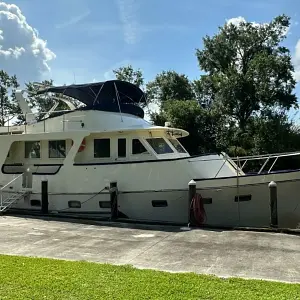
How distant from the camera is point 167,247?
748 cm

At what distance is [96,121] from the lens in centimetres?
1271

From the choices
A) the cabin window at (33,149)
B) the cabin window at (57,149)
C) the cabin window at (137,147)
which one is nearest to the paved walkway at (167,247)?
the cabin window at (137,147)

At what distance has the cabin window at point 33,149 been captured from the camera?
44.7 feet

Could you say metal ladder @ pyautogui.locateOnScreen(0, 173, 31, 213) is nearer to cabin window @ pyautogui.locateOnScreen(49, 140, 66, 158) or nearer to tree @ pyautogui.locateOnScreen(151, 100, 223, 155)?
cabin window @ pyautogui.locateOnScreen(49, 140, 66, 158)

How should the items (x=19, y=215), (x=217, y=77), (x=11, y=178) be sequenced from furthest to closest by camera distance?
(x=217, y=77)
(x=11, y=178)
(x=19, y=215)

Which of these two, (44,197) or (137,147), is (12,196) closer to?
(44,197)

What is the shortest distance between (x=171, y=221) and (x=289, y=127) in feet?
69.6

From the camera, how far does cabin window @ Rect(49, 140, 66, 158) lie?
13141 mm

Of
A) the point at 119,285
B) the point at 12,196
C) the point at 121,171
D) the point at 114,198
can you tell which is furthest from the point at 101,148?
the point at 119,285

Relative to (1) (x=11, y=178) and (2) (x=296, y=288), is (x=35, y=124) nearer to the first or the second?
(1) (x=11, y=178)

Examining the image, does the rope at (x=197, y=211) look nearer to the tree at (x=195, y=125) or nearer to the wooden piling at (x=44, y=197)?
the wooden piling at (x=44, y=197)

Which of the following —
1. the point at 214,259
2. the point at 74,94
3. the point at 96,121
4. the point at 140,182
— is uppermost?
the point at 74,94

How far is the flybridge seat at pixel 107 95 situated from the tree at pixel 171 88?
25.0 meters

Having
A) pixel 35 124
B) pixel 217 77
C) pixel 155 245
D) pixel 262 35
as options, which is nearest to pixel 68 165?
pixel 35 124
